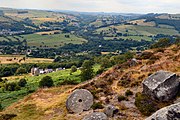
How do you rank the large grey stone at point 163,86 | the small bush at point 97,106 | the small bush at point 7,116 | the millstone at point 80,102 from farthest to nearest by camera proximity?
the small bush at point 7,116 → the millstone at point 80,102 → the small bush at point 97,106 → the large grey stone at point 163,86

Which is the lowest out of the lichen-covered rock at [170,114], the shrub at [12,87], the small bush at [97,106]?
the shrub at [12,87]

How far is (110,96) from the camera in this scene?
50.6 meters

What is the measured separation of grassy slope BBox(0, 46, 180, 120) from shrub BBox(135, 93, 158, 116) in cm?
71

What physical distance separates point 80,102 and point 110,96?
5591 millimetres

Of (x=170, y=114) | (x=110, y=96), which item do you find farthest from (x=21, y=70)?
(x=170, y=114)

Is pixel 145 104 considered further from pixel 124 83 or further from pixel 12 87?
pixel 12 87

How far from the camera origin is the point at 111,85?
55.4 m

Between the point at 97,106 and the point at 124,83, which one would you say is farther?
the point at 124,83

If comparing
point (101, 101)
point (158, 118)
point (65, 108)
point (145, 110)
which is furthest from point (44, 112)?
point (158, 118)

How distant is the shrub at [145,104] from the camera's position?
4272cm

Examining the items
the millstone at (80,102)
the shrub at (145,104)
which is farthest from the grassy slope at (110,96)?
the millstone at (80,102)

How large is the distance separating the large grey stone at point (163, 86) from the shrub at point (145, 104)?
96cm

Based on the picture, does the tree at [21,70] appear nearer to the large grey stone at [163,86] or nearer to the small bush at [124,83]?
the small bush at [124,83]

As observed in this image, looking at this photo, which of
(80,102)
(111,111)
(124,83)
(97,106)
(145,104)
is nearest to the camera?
(111,111)
